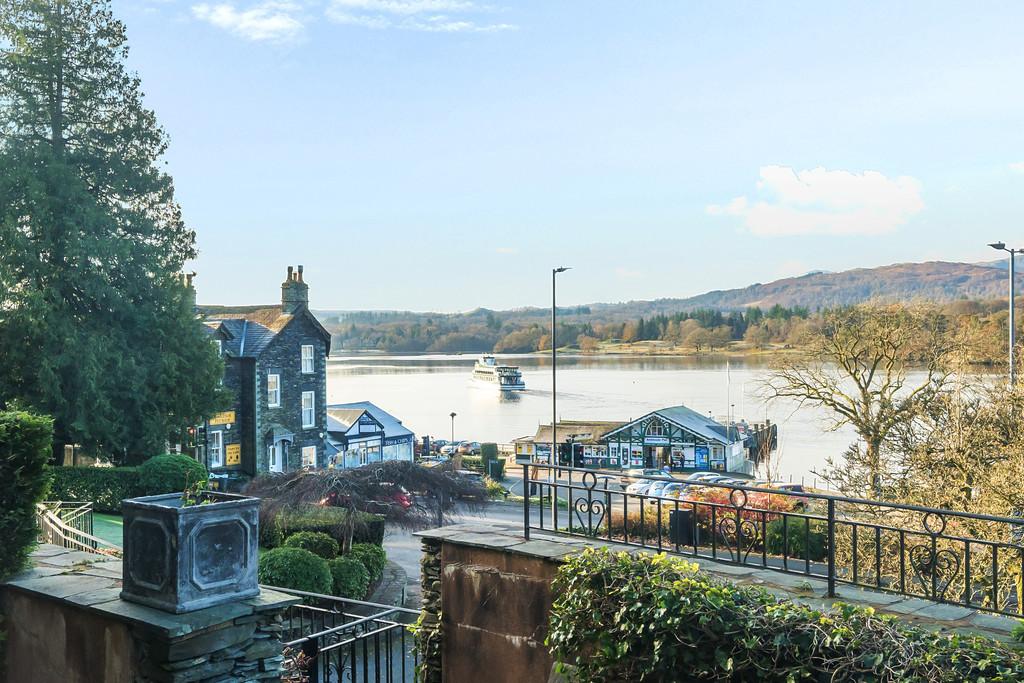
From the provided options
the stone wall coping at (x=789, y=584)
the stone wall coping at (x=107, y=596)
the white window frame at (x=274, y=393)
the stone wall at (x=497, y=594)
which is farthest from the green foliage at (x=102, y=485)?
the stone wall coping at (x=789, y=584)

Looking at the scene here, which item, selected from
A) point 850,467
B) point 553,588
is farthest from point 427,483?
point 553,588

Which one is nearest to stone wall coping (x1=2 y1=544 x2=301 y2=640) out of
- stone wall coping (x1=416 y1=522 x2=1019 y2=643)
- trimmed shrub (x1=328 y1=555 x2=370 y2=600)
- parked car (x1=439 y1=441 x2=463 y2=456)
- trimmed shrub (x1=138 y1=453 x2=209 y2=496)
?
stone wall coping (x1=416 y1=522 x2=1019 y2=643)

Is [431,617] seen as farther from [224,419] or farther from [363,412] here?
[363,412]

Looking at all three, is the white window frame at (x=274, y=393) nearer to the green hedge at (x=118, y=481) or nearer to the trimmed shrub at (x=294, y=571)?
the green hedge at (x=118, y=481)

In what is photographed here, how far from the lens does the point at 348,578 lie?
62.8ft

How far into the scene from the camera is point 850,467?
23156mm

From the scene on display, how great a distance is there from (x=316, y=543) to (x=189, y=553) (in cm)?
1471

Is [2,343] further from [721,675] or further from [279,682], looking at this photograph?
[721,675]

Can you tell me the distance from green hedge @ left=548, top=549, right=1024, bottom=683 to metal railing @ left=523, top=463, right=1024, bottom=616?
64cm

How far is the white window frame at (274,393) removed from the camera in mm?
37625

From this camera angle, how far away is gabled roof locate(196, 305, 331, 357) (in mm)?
37094

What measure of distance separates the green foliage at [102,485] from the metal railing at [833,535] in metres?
11.6

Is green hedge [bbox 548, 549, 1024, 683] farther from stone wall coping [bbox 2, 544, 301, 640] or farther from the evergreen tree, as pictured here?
the evergreen tree

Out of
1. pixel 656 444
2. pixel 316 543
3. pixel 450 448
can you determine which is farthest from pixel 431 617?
pixel 450 448
